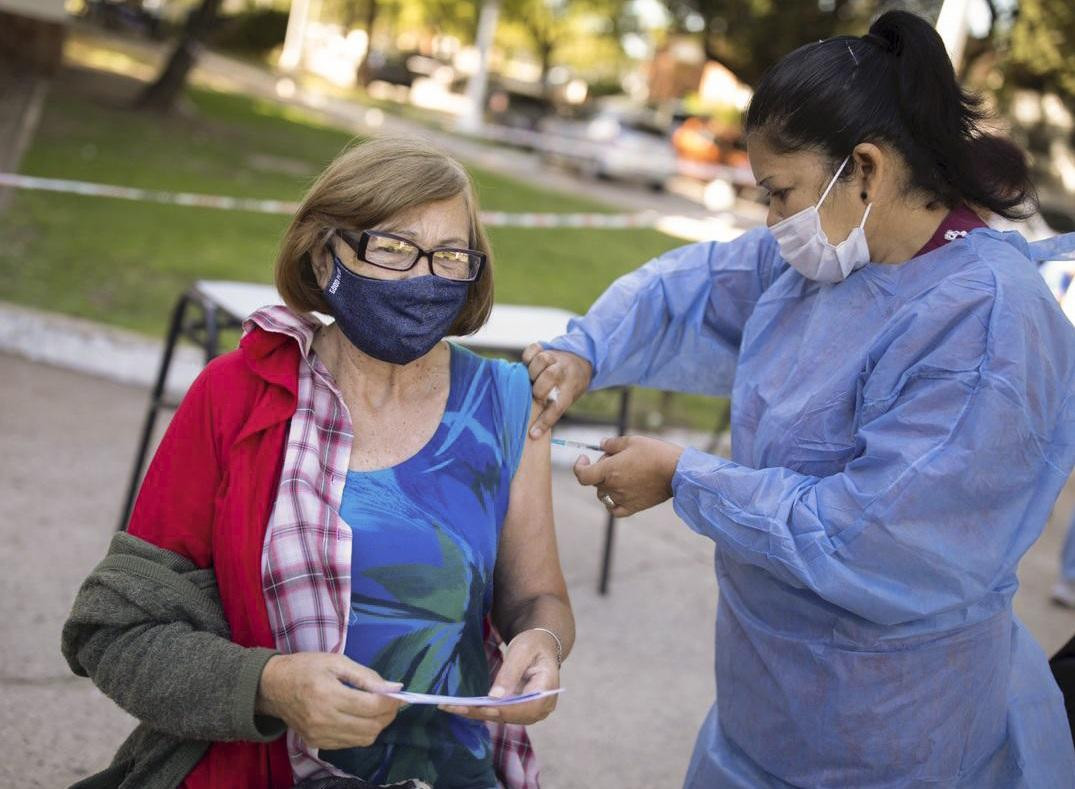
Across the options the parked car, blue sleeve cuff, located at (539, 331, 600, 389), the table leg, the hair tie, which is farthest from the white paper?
the parked car

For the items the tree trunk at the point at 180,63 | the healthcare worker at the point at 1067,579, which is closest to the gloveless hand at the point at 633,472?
the healthcare worker at the point at 1067,579

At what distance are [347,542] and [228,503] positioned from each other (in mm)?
200

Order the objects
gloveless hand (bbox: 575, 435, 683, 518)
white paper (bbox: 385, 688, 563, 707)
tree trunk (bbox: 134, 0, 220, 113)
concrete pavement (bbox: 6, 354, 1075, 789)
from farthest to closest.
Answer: tree trunk (bbox: 134, 0, 220, 113) < concrete pavement (bbox: 6, 354, 1075, 789) < gloveless hand (bbox: 575, 435, 683, 518) < white paper (bbox: 385, 688, 563, 707)

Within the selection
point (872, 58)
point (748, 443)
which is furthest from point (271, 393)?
point (872, 58)

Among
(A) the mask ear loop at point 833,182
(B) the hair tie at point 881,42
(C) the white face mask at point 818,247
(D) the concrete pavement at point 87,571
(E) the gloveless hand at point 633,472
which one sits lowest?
(D) the concrete pavement at point 87,571

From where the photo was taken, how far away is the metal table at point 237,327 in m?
4.38

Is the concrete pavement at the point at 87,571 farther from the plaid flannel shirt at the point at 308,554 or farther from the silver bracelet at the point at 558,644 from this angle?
the silver bracelet at the point at 558,644

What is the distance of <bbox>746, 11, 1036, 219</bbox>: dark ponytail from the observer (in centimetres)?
216

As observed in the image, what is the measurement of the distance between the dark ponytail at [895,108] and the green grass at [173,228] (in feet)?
3.08

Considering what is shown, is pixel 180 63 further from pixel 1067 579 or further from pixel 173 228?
pixel 1067 579

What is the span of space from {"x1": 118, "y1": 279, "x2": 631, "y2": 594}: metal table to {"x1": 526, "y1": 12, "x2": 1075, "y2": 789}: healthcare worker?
2.00 m

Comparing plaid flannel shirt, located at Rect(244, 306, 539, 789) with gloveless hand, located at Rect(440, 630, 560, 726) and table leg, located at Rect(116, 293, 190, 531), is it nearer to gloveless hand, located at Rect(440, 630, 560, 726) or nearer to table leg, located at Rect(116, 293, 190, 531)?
gloveless hand, located at Rect(440, 630, 560, 726)

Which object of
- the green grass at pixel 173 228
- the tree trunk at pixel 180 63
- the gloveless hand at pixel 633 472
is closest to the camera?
the gloveless hand at pixel 633 472

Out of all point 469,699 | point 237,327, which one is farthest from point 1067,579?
point 469,699
